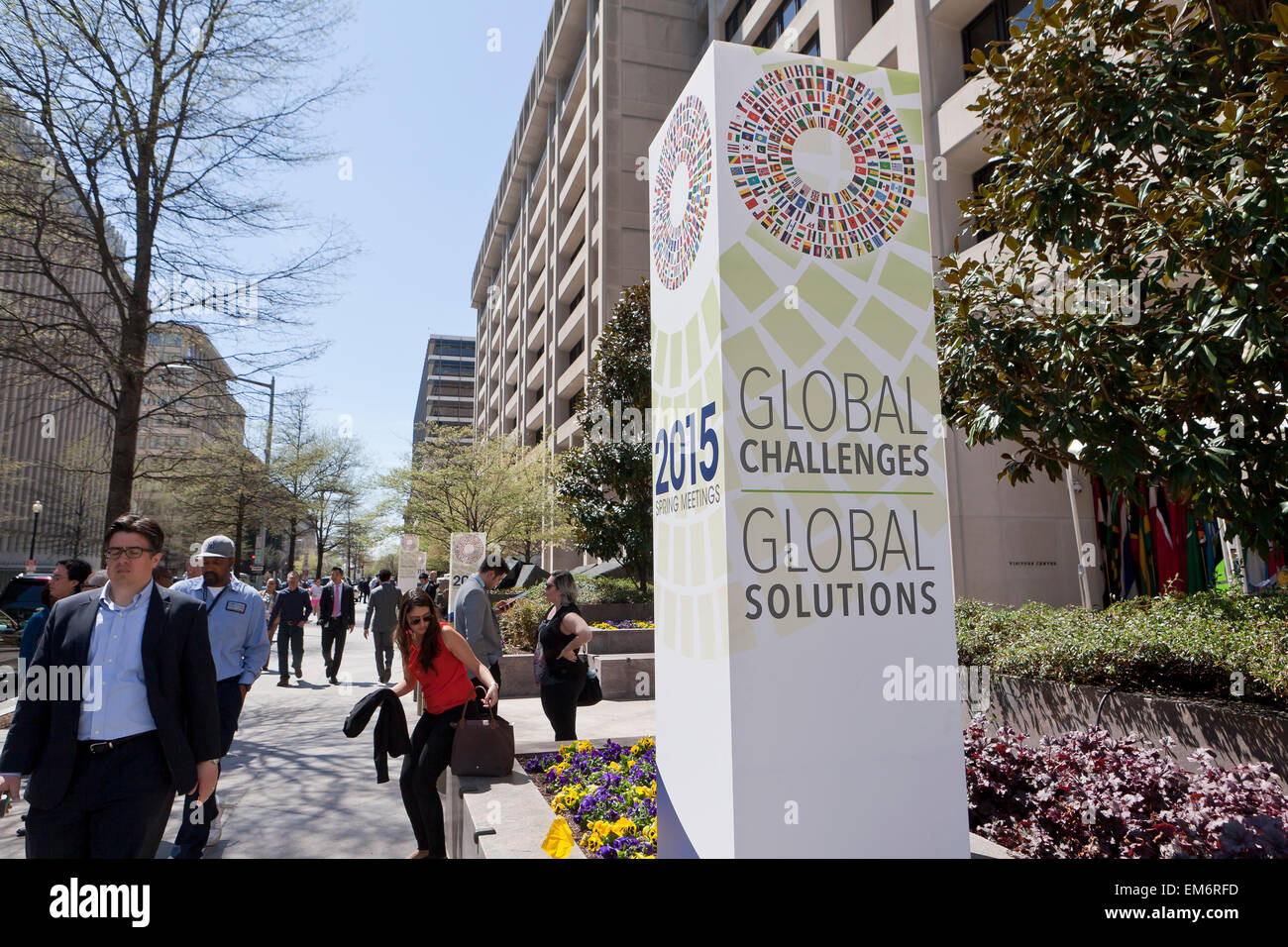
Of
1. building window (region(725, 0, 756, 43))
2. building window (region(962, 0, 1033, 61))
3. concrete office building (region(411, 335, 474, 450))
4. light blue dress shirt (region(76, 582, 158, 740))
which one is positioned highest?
concrete office building (region(411, 335, 474, 450))

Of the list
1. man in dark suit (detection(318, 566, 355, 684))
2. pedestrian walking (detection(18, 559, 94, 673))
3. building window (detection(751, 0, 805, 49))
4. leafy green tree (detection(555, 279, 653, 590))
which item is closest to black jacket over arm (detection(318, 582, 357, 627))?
man in dark suit (detection(318, 566, 355, 684))

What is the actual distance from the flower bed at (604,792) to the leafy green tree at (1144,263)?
12.4ft

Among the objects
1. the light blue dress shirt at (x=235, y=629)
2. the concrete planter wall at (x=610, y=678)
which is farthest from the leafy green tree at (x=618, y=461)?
the light blue dress shirt at (x=235, y=629)

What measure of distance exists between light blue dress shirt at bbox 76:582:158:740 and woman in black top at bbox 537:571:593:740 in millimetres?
4003

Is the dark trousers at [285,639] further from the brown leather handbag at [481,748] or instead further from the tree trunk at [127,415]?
the brown leather handbag at [481,748]

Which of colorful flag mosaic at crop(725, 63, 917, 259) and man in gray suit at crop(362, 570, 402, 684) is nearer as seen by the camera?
colorful flag mosaic at crop(725, 63, 917, 259)

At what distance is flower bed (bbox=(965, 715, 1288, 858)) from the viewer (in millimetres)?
3680

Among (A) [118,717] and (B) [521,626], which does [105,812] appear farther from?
(B) [521,626]

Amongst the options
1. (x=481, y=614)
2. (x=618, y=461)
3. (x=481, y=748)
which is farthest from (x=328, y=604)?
(x=481, y=748)

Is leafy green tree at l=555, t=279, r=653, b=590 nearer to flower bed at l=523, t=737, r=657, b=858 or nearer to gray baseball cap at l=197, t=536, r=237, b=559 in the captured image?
flower bed at l=523, t=737, r=657, b=858

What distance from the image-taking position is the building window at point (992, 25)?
1511 centimetres

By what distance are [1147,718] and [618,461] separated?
1425 cm

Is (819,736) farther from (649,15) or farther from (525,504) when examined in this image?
(649,15)
